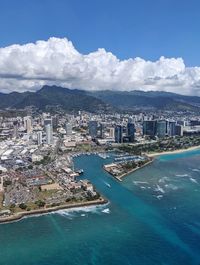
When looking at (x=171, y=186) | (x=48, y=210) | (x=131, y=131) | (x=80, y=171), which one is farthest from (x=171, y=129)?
(x=48, y=210)

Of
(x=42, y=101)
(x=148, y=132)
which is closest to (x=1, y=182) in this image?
(x=148, y=132)

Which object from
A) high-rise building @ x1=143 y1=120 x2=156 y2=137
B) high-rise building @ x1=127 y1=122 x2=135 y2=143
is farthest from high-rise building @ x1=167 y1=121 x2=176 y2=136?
high-rise building @ x1=127 y1=122 x2=135 y2=143

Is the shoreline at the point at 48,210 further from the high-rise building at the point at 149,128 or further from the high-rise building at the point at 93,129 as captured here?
the high-rise building at the point at 149,128

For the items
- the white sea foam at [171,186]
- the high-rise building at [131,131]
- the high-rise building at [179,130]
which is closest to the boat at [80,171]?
the white sea foam at [171,186]

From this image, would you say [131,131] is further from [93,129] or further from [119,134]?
[93,129]

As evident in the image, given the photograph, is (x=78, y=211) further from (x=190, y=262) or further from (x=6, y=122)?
(x=6, y=122)

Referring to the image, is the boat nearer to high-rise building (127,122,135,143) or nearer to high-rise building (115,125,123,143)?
high-rise building (115,125,123,143)
